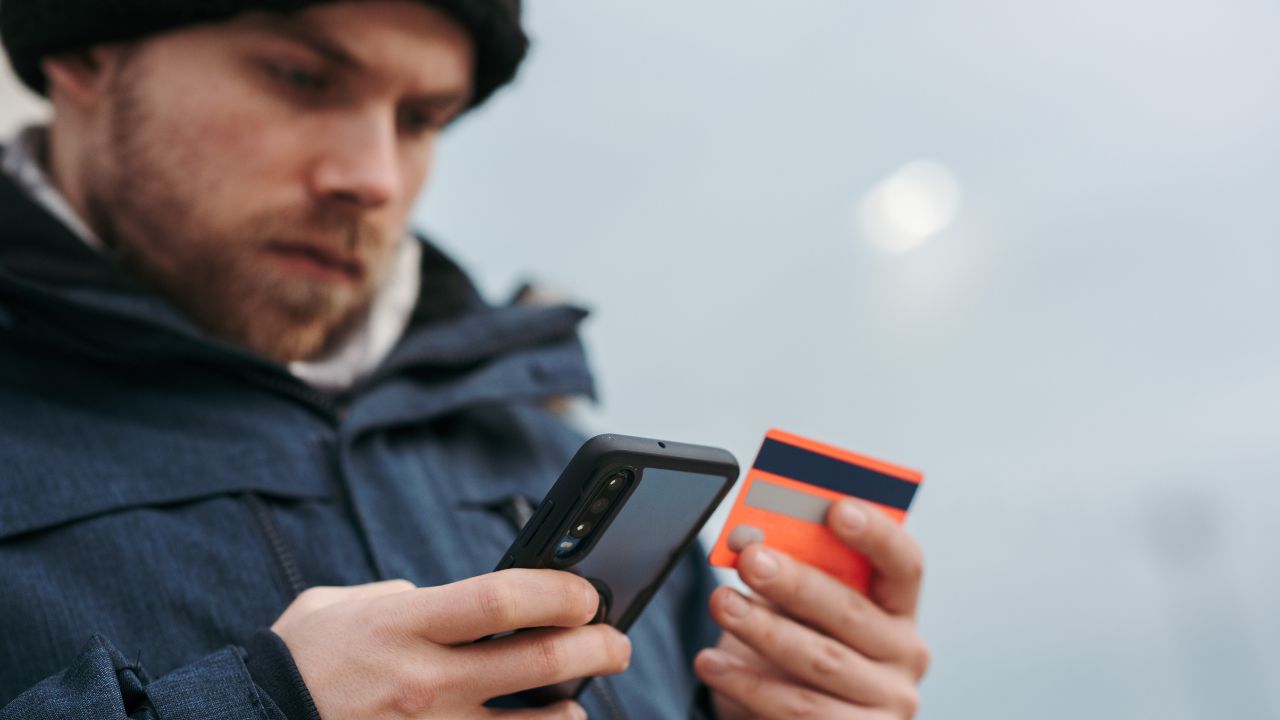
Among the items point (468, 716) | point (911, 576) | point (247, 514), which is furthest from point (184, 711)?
point (911, 576)

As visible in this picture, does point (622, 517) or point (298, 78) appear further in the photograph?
point (298, 78)

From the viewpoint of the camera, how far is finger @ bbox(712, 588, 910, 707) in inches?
27.3

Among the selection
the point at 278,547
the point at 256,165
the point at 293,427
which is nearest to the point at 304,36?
the point at 256,165

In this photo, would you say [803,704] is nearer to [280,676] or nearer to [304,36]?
[280,676]

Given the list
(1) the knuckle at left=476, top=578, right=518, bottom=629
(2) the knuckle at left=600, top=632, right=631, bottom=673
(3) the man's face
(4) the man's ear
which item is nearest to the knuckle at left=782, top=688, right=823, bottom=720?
(2) the knuckle at left=600, top=632, right=631, bottom=673

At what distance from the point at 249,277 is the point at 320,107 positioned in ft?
0.67

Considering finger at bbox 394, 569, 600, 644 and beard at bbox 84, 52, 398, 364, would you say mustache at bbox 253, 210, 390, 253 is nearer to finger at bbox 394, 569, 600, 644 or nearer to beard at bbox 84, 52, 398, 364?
beard at bbox 84, 52, 398, 364

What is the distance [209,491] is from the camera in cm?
Result: 74

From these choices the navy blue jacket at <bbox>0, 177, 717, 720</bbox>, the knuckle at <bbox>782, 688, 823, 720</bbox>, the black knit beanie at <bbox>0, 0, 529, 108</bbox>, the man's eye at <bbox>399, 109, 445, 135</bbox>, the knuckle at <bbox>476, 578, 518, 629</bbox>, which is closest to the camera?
the knuckle at <bbox>476, 578, 518, 629</bbox>

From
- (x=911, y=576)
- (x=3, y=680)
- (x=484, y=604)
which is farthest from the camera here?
(x=911, y=576)

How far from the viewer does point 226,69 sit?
0.97 m

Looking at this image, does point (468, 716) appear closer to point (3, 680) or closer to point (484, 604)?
point (484, 604)
